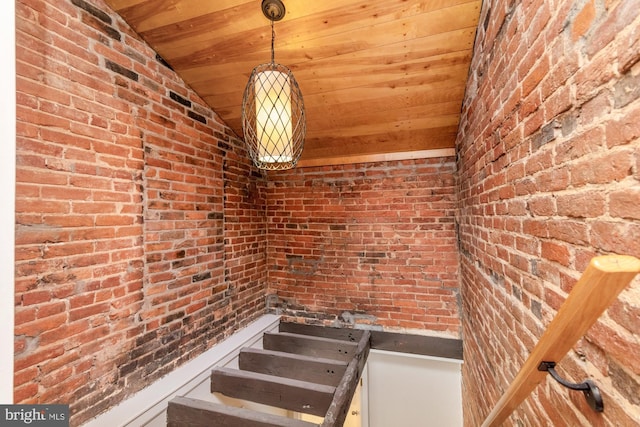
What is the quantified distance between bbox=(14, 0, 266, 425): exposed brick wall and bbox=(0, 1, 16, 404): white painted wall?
526 mm

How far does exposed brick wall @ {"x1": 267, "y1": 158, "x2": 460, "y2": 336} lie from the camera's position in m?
2.79

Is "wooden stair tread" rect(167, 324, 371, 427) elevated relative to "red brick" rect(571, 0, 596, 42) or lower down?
lower down

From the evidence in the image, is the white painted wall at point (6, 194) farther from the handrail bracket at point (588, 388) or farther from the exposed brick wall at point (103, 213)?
the handrail bracket at point (588, 388)

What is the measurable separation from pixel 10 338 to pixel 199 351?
1652mm

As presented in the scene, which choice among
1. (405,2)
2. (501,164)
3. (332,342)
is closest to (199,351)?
(332,342)

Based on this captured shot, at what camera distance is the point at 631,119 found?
544mm

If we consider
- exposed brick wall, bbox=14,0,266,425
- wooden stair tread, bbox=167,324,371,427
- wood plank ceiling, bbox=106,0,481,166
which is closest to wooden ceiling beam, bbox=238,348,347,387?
wooden stair tread, bbox=167,324,371,427

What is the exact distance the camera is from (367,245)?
2992mm

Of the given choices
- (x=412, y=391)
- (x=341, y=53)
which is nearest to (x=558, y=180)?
(x=341, y=53)

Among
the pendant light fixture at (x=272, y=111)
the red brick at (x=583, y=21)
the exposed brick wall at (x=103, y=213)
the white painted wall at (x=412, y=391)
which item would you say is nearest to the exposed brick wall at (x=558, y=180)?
the red brick at (x=583, y=21)

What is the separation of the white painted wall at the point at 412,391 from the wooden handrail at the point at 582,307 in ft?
8.34

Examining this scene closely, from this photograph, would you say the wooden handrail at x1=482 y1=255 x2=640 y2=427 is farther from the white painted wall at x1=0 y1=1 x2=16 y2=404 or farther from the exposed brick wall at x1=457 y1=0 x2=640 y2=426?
the white painted wall at x1=0 y1=1 x2=16 y2=404

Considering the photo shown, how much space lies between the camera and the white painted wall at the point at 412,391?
2811 mm

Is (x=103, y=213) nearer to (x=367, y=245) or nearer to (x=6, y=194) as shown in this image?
(x=6, y=194)
